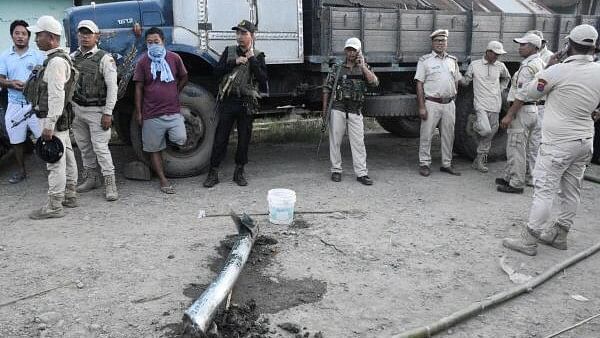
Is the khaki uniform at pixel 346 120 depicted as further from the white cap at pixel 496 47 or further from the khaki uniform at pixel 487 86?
the white cap at pixel 496 47

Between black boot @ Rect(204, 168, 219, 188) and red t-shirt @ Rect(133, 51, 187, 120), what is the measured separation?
2.59 feet

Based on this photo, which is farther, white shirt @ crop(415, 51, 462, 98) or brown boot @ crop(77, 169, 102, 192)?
white shirt @ crop(415, 51, 462, 98)

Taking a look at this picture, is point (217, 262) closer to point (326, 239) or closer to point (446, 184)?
point (326, 239)

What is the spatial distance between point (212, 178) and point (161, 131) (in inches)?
29.9

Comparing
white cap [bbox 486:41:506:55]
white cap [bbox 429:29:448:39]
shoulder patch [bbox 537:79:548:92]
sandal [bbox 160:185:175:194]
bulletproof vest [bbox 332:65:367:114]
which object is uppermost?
white cap [bbox 429:29:448:39]

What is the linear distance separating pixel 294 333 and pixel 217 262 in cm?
114

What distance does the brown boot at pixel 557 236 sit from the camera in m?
4.47

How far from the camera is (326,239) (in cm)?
453

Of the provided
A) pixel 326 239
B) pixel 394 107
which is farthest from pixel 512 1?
pixel 326 239

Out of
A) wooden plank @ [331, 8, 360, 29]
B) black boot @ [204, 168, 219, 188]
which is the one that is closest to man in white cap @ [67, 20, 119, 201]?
black boot @ [204, 168, 219, 188]

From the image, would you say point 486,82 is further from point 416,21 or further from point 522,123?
point 416,21

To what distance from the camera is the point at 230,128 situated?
5.93 metres

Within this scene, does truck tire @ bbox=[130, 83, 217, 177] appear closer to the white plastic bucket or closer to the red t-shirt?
the red t-shirt

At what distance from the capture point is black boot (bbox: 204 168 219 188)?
19.4 feet
